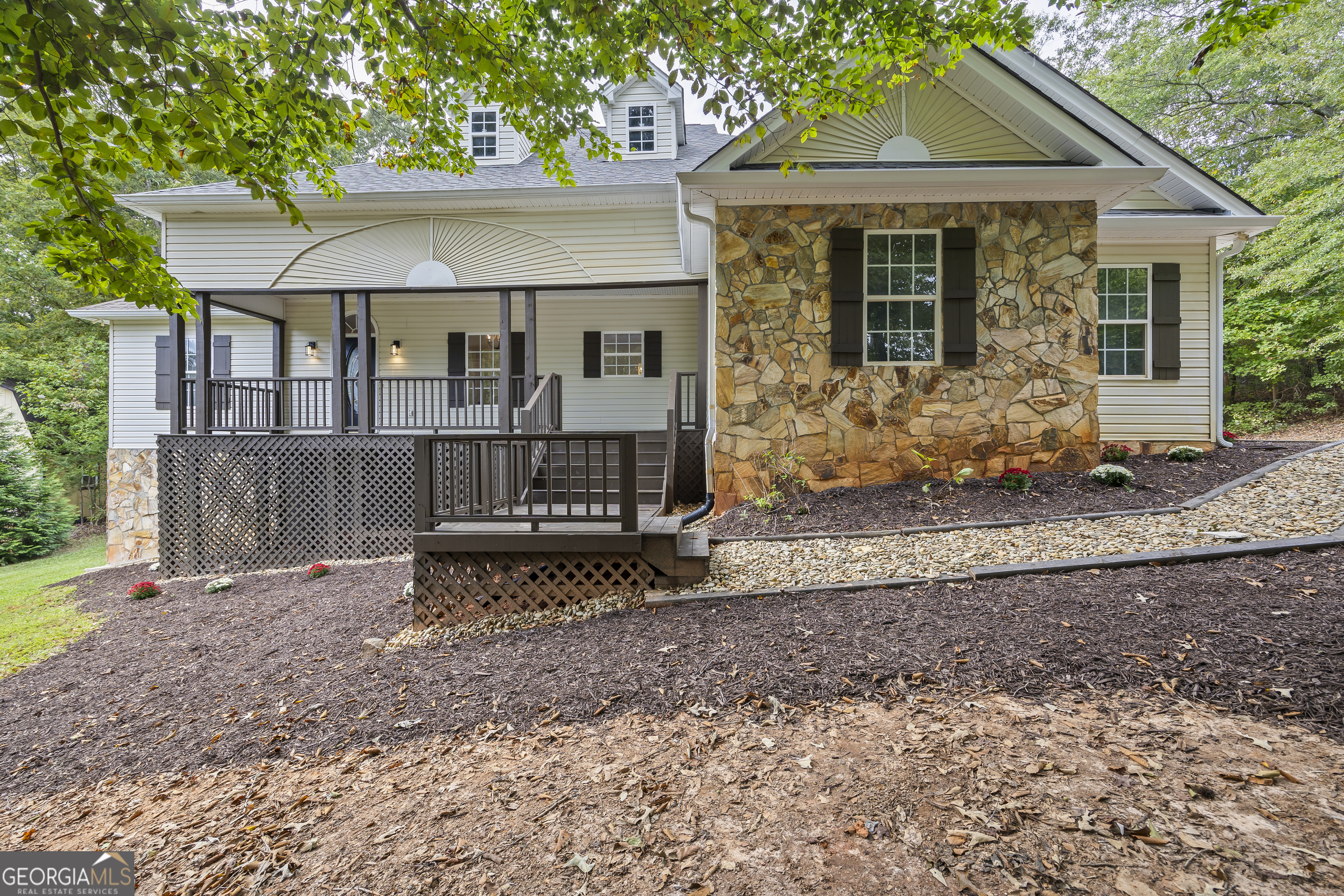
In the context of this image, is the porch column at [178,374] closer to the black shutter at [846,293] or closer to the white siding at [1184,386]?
the black shutter at [846,293]

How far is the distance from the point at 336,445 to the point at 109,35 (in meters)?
6.09

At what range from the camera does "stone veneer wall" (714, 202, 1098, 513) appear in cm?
584

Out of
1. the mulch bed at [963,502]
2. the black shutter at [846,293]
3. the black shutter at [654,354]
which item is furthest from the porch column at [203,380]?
the black shutter at [846,293]

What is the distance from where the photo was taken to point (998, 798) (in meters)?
1.74

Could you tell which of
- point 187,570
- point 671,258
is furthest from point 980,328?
point 187,570

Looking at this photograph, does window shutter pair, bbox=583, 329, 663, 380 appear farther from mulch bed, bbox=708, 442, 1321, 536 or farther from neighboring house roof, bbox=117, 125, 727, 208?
mulch bed, bbox=708, 442, 1321, 536

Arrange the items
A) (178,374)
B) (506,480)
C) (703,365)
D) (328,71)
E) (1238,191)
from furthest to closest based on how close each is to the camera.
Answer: (1238,191) < (178,374) < (703,365) < (506,480) < (328,71)

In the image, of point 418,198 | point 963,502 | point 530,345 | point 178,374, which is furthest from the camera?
point 418,198

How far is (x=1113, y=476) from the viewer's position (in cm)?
551

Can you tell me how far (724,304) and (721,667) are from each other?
4.21 meters

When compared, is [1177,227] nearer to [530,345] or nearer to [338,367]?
[530,345]

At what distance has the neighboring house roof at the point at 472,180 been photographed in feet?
26.0

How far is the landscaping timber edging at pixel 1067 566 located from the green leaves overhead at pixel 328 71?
10.6ft

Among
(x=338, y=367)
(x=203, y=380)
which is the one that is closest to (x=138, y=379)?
(x=203, y=380)
